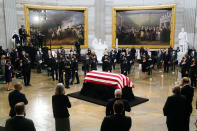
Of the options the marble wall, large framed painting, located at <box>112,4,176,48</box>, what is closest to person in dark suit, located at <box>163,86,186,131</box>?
the marble wall

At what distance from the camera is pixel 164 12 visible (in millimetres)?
19344

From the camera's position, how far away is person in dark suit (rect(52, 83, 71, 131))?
16.8 feet

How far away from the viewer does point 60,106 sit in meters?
5.17

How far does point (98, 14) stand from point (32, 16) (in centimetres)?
578

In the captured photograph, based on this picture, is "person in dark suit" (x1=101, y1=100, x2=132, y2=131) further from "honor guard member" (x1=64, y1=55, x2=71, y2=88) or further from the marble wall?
the marble wall

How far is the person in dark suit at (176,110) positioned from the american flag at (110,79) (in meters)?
3.90

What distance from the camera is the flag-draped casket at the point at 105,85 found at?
8.75 m

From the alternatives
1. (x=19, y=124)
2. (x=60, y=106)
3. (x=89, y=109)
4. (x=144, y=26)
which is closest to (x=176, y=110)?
(x=60, y=106)

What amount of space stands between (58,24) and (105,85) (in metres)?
12.3

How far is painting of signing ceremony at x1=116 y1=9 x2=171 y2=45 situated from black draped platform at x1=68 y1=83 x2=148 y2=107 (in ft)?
37.8

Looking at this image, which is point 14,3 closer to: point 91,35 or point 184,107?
point 91,35

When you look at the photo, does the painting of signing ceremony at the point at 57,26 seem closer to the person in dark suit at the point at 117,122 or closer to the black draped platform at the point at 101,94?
the black draped platform at the point at 101,94

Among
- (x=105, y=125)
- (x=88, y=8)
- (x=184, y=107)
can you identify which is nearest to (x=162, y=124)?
(x=184, y=107)

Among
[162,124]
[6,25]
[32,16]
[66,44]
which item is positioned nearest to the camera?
[162,124]
